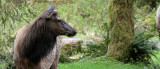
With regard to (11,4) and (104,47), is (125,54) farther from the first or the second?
(11,4)

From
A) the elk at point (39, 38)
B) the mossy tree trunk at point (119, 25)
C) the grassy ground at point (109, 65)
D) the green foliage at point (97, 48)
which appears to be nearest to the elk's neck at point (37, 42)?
the elk at point (39, 38)

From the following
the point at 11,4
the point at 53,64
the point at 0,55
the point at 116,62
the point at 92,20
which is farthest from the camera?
the point at 92,20

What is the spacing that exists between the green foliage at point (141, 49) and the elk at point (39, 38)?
603 cm

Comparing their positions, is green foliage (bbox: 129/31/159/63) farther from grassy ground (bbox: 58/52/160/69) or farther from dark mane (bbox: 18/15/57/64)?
dark mane (bbox: 18/15/57/64)

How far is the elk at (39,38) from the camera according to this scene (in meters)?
6.09

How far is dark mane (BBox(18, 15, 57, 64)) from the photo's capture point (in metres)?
6.12

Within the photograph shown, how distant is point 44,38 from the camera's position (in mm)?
6188

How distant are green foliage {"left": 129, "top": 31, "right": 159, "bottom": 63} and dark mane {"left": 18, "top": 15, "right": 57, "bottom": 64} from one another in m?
6.06

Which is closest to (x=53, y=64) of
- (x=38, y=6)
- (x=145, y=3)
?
(x=38, y=6)

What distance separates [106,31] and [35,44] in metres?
7.22

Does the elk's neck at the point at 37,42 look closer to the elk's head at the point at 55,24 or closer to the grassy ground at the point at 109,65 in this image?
the elk's head at the point at 55,24

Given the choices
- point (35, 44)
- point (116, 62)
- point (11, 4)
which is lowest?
point (116, 62)

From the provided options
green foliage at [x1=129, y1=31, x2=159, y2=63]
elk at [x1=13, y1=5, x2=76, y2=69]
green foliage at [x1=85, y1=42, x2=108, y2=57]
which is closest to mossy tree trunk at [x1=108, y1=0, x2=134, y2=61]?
green foliage at [x1=129, y1=31, x2=159, y2=63]

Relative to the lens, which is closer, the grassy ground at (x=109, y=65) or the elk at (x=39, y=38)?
the elk at (x=39, y=38)
